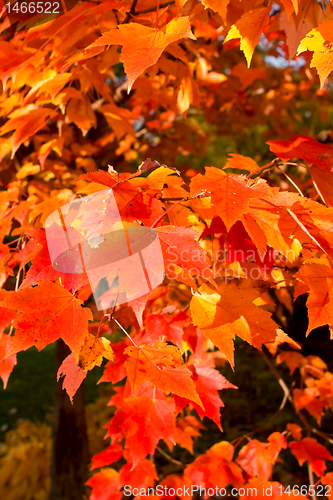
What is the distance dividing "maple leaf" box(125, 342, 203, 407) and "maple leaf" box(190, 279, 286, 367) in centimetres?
9

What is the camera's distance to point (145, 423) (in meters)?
0.99

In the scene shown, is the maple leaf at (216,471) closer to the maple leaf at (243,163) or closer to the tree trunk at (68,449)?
the maple leaf at (243,163)

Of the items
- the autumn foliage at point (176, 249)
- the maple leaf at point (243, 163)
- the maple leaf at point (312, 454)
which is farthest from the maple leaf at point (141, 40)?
the maple leaf at point (312, 454)

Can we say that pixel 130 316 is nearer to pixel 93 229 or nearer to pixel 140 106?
pixel 93 229

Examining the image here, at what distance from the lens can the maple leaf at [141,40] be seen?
2.57ft

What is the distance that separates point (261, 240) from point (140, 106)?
221 centimetres

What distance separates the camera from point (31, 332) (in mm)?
750

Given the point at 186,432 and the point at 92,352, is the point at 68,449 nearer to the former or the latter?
the point at 186,432

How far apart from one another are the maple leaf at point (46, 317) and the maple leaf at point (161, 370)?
122mm

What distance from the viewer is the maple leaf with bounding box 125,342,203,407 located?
0.77 m

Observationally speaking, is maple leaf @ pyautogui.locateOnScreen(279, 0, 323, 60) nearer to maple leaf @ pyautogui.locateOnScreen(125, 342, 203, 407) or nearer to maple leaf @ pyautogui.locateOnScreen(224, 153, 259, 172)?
maple leaf @ pyautogui.locateOnScreen(224, 153, 259, 172)

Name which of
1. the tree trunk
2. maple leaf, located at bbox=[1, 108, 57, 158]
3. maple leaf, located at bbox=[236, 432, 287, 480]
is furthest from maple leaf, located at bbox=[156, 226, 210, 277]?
the tree trunk

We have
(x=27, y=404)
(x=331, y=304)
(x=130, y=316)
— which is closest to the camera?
(x=331, y=304)

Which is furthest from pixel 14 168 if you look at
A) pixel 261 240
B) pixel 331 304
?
pixel 331 304
